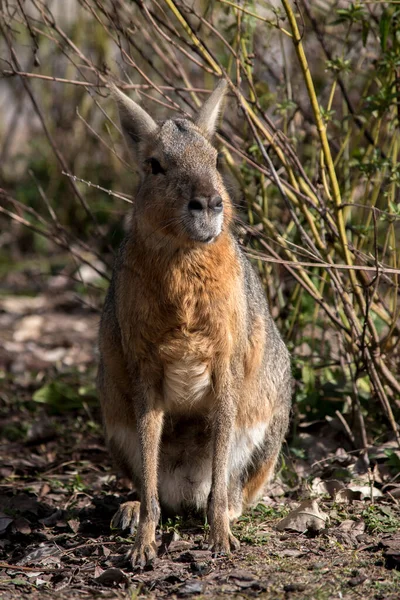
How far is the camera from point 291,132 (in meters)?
5.55

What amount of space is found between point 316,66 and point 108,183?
10.1 ft

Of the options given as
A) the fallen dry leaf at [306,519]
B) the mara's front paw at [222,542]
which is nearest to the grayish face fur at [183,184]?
the mara's front paw at [222,542]

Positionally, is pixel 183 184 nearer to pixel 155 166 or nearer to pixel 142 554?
pixel 155 166

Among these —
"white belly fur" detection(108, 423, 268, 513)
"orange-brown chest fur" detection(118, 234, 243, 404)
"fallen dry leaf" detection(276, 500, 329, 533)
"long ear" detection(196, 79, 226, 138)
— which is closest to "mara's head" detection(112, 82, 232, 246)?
"long ear" detection(196, 79, 226, 138)

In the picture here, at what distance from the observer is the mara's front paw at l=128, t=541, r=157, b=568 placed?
3928 millimetres

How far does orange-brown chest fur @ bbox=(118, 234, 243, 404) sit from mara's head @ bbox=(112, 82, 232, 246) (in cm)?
→ 14

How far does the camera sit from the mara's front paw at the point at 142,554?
3928mm

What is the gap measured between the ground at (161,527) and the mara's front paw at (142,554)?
37 millimetres

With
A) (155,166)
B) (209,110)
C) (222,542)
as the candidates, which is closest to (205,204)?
(155,166)

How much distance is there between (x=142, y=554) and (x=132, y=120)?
2052 mm

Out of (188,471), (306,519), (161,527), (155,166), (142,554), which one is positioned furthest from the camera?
(188,471)

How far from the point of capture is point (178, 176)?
3.91 meters

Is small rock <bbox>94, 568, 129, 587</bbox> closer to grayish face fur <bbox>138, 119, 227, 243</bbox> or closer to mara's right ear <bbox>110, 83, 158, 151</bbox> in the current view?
grayish face fur <bbox>138, 119, 227, 243</bbox>

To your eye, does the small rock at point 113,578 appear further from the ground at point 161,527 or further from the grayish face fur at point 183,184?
the grayish face fur at point 183,184
